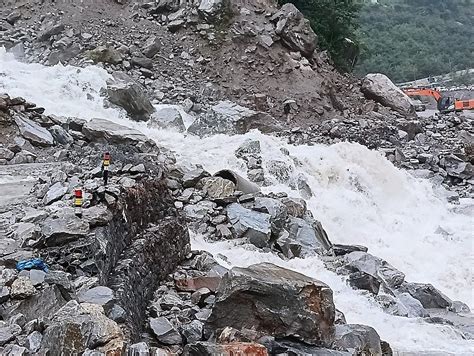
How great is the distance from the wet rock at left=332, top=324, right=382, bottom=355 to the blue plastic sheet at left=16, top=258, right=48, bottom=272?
300 centimetres

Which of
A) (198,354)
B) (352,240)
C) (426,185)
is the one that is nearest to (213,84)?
(426,185)

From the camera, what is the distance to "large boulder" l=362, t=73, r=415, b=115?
2469cm

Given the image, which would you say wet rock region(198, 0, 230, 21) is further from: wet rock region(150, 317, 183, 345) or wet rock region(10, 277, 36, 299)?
wet rock region(10, 277, 36, 299)

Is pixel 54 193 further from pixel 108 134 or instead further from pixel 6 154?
pixel 108 134

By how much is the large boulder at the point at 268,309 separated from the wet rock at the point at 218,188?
4966mm

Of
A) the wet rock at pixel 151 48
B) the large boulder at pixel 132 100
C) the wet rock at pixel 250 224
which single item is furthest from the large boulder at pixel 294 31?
the wet rock at pixel 250 224

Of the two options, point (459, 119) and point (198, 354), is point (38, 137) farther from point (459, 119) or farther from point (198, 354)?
point (459, 119)

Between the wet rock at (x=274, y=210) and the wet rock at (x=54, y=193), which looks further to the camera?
the wet rock at (x=274, y=210)

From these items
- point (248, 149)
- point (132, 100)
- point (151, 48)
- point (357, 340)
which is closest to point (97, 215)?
point (357, 340)

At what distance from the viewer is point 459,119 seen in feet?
81.2

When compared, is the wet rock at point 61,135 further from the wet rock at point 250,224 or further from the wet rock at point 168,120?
the wet rock at point 168,120

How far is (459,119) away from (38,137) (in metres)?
18.5

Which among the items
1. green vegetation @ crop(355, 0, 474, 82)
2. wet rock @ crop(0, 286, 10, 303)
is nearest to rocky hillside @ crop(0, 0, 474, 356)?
wet rock @ crop(0, 286, 10, 303)

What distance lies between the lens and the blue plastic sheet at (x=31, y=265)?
529 centimetres
